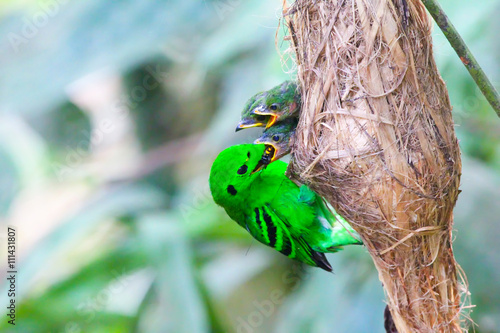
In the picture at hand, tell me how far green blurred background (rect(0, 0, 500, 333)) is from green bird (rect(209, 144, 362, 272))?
12.1 inches

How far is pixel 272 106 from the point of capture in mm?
1710

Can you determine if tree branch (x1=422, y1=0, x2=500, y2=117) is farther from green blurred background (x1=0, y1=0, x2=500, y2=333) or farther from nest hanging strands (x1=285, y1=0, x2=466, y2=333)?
green blurred background (x1=0, y1=0, x2=500, y2=333)

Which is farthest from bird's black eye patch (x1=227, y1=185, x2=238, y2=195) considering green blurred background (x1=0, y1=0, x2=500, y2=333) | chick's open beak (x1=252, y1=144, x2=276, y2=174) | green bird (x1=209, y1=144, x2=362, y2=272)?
green blurred background (x1=0, y1=0, x2=500, y2=333)

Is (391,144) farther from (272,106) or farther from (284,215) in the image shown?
(284,215)

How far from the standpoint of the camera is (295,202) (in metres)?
2.08

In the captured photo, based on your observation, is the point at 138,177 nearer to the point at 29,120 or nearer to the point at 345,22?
the point at 29,120

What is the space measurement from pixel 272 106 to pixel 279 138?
0.44 ft

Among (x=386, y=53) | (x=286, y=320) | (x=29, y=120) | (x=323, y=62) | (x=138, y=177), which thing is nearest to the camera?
(x=386, y=53)

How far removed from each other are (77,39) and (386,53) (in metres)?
1.56

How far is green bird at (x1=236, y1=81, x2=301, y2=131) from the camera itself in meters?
1.72

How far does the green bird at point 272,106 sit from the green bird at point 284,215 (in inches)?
11.6

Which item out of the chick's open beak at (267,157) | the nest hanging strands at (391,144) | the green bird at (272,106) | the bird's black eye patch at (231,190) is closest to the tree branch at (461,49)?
the nest hanging strands at (391,144)

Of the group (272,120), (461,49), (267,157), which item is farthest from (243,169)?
(461,49)

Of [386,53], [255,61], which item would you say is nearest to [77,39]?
[255,61]
